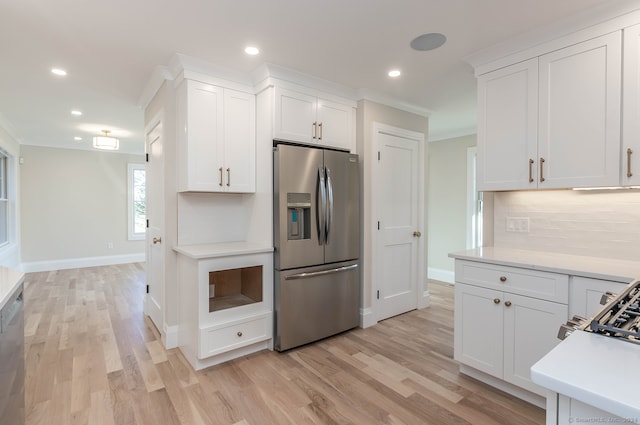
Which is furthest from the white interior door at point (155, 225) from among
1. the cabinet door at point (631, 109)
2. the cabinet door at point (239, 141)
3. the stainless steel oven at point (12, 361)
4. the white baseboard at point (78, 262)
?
the white baseboard at point (78, 262)

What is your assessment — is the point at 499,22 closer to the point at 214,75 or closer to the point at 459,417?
the point at 214,75

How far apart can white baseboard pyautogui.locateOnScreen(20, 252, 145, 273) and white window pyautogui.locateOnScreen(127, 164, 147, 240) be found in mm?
451

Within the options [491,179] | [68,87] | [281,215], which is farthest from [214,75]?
[491,179]

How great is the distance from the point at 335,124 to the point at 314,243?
124 centimetres

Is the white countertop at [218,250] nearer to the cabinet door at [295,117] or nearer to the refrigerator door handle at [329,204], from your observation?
the refrigerator door handle at [329,204]

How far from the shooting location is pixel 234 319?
265 centimetres

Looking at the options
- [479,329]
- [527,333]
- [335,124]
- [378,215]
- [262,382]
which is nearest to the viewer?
[527,333]

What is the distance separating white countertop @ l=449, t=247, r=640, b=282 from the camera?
170cm

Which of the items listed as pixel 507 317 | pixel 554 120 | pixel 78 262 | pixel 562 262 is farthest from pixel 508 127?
pixel 78 262

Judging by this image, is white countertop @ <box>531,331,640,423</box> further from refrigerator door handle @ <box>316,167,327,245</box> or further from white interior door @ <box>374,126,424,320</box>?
white interior door @ <box>374,126,424,320</box>

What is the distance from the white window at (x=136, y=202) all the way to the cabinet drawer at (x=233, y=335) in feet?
18.3

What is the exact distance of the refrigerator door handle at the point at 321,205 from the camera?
295 centimetres

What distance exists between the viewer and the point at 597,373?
0.66 meters

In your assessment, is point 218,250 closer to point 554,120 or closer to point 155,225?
point 155,225
